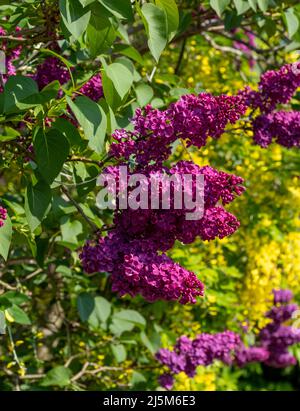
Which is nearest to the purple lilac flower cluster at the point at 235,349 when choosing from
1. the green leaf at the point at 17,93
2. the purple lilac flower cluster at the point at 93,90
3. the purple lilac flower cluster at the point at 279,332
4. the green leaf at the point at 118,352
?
the purple lilac flower cluster at the point at 279,332

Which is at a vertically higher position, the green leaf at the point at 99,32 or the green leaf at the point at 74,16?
the green leaf at the point at 74,16

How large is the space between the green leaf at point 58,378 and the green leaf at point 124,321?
0.22 meters

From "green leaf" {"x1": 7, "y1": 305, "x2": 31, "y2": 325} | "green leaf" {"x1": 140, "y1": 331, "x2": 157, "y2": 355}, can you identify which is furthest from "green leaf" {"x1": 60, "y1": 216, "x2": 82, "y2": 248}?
"green leaf" {"x1": 140, "y1": 331, "x2": 157, "y2": 355}

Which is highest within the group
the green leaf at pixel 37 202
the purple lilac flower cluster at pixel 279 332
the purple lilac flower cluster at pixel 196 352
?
the green leaf at pixel 37 202

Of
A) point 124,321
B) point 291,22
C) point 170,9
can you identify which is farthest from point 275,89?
point 124,321

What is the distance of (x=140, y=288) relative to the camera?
154 centimetres

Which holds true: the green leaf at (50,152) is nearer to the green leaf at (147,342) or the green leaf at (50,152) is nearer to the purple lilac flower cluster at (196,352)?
the purple lilac flower cluster at (196,352)

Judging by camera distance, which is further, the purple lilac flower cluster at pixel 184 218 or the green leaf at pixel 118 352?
the green leaf at pixel 118 352

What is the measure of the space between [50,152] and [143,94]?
63cm

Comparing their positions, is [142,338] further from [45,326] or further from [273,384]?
[273,384]

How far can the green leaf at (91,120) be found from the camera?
4.90ft

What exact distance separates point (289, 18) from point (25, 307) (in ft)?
5.02

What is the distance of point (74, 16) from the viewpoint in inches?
58.3

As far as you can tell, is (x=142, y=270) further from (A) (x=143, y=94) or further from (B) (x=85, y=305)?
(B) (x=85, y=305)
